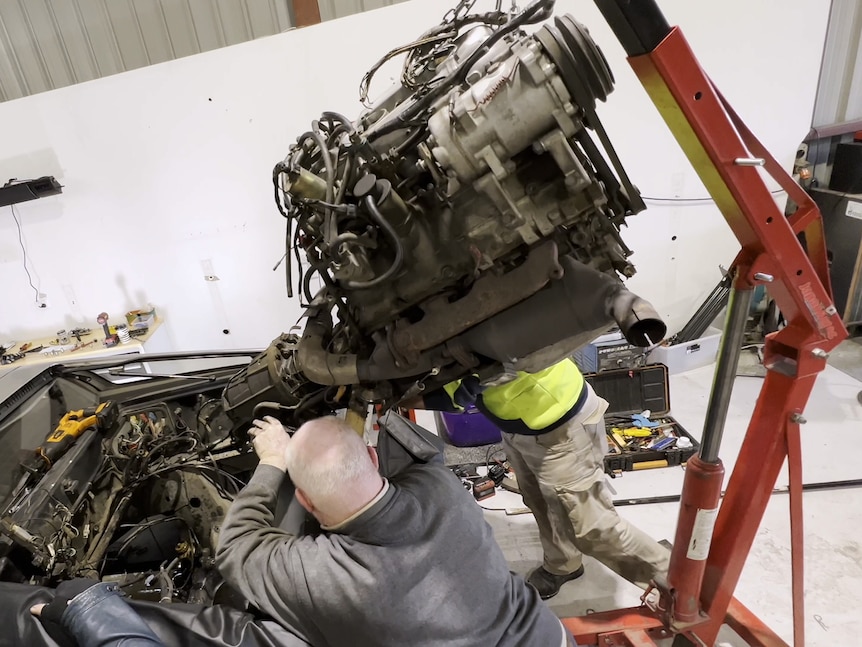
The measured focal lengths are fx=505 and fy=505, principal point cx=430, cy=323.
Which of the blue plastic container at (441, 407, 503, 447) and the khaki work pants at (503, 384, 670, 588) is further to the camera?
the blue plastic container at (441, 407, 503, 447)

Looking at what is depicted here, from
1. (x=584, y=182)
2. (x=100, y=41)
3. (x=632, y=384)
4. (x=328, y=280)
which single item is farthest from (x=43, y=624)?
(x=100, y=41)

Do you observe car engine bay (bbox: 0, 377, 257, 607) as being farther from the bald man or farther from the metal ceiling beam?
the metal ceiling beam

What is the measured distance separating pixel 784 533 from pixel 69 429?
114 inches

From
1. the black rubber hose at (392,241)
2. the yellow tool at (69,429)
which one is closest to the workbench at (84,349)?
the yellow tool at (69,429)

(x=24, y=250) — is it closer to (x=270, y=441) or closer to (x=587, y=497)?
(x=270, y=441)

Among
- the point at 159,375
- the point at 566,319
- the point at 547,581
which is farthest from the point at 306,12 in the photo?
the point at 547,581

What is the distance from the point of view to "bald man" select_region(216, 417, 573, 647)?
115 centimetres

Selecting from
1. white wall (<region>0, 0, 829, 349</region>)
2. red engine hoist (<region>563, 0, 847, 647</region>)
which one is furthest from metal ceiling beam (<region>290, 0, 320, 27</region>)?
red engine hoist (<region>563, 0, 847, 647</region>)

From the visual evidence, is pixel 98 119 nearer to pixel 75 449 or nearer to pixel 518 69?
pixel 75 449

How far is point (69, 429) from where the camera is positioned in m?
1.86

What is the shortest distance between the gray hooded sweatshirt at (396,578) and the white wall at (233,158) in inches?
97.4

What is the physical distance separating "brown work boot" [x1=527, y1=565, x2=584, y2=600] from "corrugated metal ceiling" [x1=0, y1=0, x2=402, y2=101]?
3.22 m

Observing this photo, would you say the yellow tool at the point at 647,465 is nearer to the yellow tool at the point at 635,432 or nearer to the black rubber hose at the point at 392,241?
the yellow tool at the point at 635,432

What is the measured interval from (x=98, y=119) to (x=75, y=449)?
2.20 m
